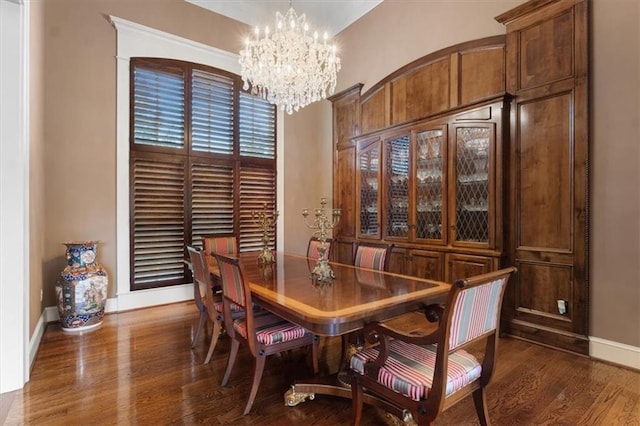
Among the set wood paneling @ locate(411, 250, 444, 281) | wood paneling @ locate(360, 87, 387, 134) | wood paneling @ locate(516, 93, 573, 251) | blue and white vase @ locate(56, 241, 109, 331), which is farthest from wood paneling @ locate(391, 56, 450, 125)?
blue and white vase @ locate(56, 241, 109, 331)

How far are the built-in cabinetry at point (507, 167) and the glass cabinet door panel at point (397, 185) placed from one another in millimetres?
13

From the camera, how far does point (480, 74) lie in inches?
135

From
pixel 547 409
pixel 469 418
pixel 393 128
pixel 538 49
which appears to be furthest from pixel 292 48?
pixel 547 409

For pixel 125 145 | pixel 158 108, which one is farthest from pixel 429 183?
pixel 125 145

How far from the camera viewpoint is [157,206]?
13.9ft

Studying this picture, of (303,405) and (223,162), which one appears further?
(223,162)

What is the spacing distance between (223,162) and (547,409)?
435 centimetres

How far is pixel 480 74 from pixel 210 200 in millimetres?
3674

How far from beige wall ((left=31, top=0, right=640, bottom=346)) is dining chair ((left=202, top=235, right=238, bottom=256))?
126 centimetres

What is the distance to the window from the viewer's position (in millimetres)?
4129

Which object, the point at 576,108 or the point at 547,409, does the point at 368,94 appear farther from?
the point at 547,409

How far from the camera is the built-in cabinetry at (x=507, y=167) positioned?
2.77 metres

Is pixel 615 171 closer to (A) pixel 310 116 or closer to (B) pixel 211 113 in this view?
(A) pixel 310 116

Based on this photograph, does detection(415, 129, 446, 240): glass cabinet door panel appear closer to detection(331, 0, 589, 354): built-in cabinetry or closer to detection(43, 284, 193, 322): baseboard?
detection(331, 0, 589, 354): built-in cabinetry
